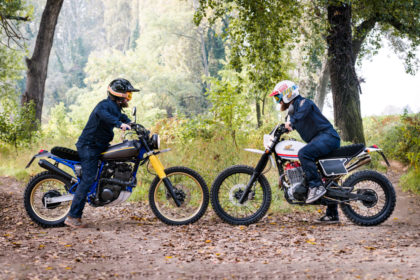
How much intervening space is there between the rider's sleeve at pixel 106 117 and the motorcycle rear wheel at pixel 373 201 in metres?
3.33

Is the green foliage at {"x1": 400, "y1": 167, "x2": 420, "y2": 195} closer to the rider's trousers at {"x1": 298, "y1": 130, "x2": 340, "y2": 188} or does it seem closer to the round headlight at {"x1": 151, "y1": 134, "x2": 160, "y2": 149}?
the rider's trousers at {"x1": 298, "y1": 130, "x2": 340, "y2": 188}

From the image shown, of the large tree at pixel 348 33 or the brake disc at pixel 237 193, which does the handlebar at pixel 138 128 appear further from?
the large tree at pixel 348 33

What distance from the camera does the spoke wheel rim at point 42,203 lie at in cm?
697

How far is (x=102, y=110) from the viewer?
662 cm

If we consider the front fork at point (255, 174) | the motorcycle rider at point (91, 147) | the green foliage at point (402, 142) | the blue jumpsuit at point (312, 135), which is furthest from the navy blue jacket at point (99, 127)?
the green foliage at point (402, 142)

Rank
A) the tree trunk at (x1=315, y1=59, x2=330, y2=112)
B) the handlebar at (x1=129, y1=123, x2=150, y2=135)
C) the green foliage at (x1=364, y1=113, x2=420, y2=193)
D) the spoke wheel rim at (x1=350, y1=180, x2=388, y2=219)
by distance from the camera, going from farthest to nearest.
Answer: the tree trunk at (x1=315, y1=59, x2=330, y2=112)
the green foliage at (x1=364, y1=113, x2=420, y2=193)
the spoke wheel rim at (x1=350, y1=180, x2=388, y2=219)
the handlebar at (x1=129, y1=123, x2=150, y2=135)

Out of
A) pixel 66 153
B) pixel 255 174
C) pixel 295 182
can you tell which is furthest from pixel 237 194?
pixel 66 153

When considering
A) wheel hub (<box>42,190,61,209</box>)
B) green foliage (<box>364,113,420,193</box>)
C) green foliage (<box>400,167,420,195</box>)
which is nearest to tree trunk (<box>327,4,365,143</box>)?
green foliage (<box>364,113,420,193</box>)

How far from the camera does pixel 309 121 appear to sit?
22.1 ft

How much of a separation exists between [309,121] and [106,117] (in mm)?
2842

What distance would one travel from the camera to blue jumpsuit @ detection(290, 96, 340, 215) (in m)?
6.50

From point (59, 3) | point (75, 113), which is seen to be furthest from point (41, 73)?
point (75, 113)

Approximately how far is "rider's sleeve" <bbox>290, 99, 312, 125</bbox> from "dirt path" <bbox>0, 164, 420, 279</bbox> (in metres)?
1.55

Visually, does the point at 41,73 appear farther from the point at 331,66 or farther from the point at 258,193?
the point at 258,193
